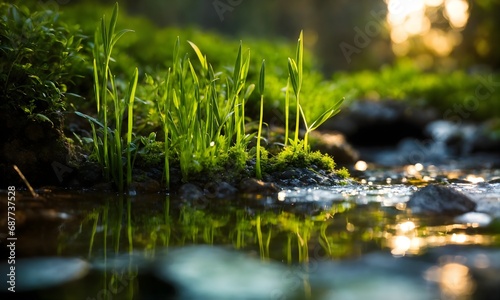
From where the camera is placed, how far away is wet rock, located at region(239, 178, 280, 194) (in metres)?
3.02

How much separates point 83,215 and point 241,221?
739 millimetres

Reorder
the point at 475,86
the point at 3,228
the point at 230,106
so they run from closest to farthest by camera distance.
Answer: the point at 3,228 → the point at 230,106 → the point at 475,86

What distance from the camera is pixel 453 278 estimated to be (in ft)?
4.67

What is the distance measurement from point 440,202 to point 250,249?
1098 mm

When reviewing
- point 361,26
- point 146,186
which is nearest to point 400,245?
point 146,186

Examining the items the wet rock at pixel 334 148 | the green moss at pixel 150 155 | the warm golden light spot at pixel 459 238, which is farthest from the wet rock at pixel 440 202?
the wet rock at pixel 334 148

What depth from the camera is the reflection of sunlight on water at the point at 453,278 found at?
132 cm

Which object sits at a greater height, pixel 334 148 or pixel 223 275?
pixel 334 148

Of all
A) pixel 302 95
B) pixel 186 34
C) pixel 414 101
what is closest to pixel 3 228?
pixel 302 95

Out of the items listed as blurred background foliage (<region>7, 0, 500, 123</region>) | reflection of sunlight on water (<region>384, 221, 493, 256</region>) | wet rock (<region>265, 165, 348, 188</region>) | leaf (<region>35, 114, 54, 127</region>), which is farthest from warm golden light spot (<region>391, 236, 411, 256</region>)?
blurred background foliage (<region>7, 0, 500, 123</region>)

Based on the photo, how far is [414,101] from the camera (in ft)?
30.6

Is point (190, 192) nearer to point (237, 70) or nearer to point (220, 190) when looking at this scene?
point (220, 190)

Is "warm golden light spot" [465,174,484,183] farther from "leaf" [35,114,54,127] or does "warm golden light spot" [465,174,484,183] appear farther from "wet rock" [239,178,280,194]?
"leaf" [35,114,54,127]

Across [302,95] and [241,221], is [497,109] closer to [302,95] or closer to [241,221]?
[302,95]
